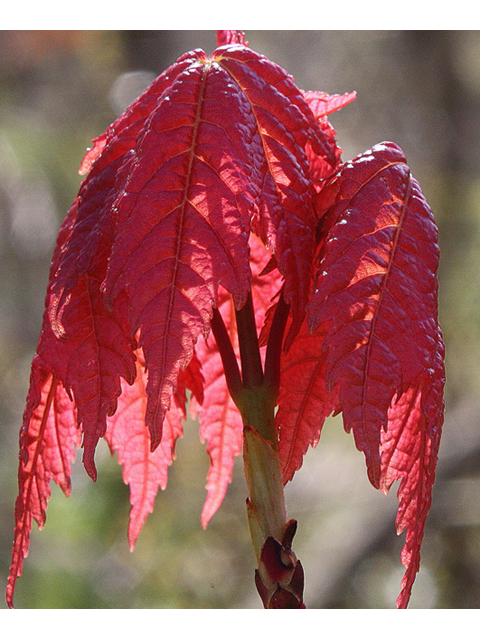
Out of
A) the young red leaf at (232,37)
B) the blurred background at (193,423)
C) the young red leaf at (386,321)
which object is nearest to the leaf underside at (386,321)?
the young red leaf at (386,321)

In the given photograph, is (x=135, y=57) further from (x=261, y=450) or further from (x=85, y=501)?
(x=261, y=450)

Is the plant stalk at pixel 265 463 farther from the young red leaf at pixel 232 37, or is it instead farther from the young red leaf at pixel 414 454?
the young red leaf at pixel 232 37

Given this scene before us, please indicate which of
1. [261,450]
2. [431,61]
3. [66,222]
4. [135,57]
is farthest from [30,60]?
[261,450]

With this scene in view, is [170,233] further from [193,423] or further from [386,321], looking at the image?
[193,423]

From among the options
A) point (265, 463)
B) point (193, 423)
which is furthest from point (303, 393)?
point (193, 423)

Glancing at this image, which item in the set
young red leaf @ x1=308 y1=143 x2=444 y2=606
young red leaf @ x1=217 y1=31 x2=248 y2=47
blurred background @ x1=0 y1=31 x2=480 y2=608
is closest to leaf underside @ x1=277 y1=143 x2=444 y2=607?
young red leaf @ x1=308 y1=143 x2=444 y2=606

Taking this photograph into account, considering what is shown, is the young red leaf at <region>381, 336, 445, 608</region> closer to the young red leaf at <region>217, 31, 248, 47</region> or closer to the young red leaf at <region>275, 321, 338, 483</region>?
the young red leaf at <region>275, 321, 338, 483</region>
